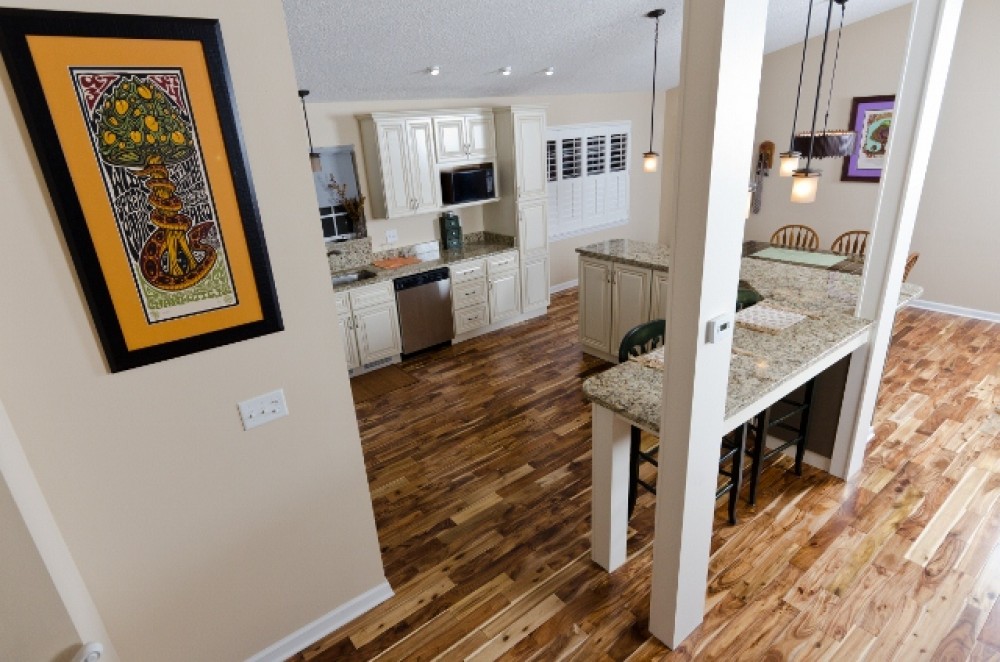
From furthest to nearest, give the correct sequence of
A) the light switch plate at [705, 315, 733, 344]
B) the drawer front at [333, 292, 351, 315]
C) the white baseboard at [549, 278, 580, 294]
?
the white baseboard at [549, 278, 580, 294]
the drawer front at [333, 292, 351, 315]
the light switch plate at [705, 315, 733, 344]

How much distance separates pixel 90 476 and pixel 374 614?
1.28 metres

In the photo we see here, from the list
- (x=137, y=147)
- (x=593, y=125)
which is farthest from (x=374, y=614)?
(x=593, y=125)

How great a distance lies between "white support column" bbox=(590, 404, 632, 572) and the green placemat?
2480 mm

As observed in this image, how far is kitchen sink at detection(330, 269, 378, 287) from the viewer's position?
4809 mm

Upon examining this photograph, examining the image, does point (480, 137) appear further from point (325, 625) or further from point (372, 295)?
point (325, 625)

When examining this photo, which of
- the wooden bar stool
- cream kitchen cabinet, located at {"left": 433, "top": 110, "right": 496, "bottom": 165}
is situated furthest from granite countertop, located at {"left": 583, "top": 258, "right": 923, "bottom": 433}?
cream kitchen cabinet, located at {"left": 433, "top": 110, "right": 496, "bottom": 165}

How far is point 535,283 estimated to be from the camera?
18.6 ft

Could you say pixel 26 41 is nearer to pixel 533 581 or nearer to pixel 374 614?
pixel 374 614

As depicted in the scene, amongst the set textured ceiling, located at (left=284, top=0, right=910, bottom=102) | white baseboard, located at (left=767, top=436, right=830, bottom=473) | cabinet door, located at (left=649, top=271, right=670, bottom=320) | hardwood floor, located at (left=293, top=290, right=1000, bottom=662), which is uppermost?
textured ceiling, located at (left=284, top=0, right=910, bottom=102)

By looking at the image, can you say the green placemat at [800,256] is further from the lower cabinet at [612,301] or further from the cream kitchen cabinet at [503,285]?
the cream kitchen cabinet at [503,285]

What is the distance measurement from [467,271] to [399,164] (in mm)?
1112

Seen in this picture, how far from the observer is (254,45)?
159cm

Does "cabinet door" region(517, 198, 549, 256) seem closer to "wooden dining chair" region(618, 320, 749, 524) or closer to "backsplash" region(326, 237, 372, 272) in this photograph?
"backsplash" region(326, 237, 372, 272)

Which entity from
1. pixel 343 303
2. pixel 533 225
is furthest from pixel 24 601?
pixel 533 225
